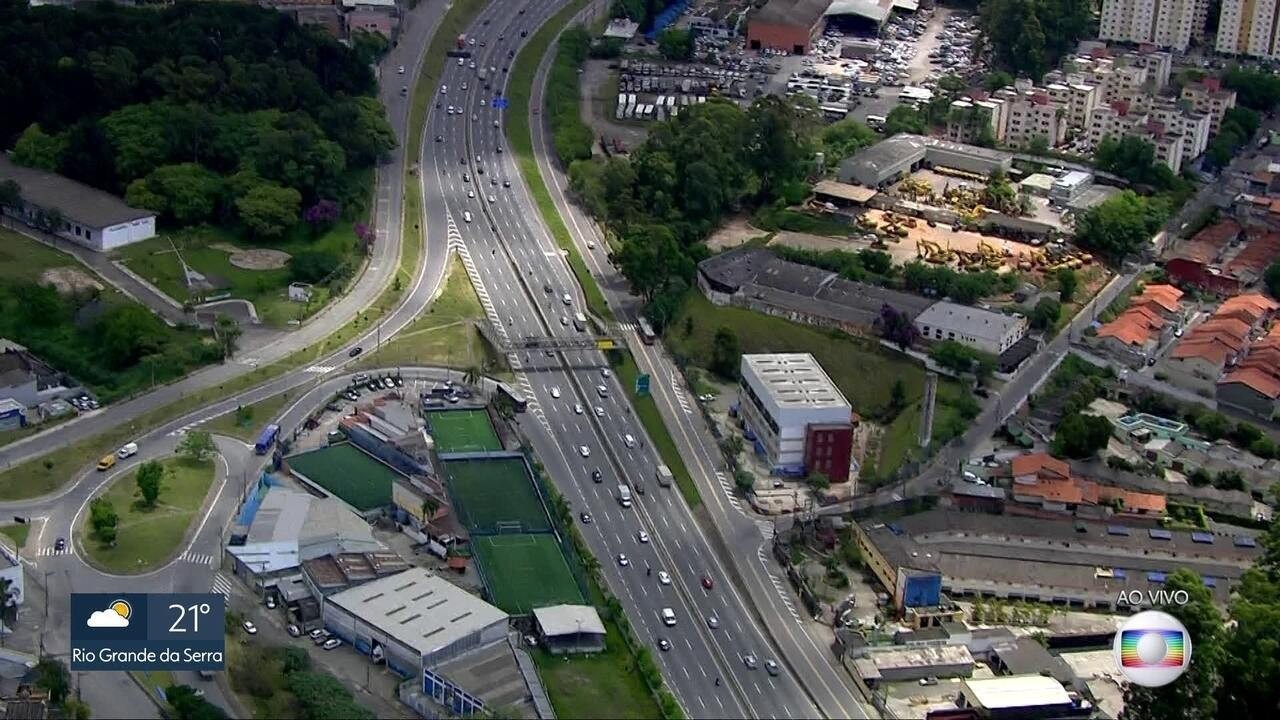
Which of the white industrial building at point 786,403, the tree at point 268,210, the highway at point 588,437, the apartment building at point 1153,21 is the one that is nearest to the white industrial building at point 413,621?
the highway at point 588,437

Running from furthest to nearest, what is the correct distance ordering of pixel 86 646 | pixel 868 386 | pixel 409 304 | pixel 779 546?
pixel 409 304 → pixel 868 386 → pixel 779 546 → pixel 86 646

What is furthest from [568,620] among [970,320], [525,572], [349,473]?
[970,320]

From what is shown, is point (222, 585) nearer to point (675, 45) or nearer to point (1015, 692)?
point (1015, 692)

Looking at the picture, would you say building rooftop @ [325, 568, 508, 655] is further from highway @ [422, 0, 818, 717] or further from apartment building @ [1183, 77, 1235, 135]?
apartment building @ [1183, 77, 1235, 135]

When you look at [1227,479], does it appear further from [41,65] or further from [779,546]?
[41,65]

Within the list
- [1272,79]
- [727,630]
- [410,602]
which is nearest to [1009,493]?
[727,630]

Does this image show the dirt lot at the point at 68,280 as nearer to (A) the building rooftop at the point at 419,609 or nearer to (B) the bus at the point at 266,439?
(B) the bus at the point at 266,439
